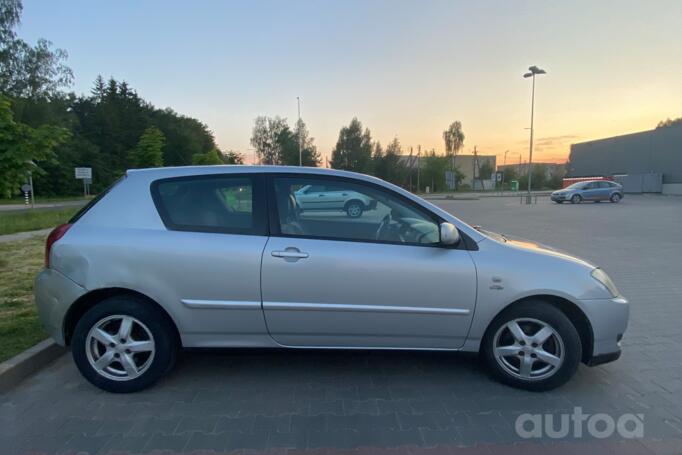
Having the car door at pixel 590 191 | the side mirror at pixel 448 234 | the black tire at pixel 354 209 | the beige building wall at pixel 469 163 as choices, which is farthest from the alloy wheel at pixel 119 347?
the beige building wall at pixel 469 163

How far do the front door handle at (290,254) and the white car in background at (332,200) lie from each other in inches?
17.0

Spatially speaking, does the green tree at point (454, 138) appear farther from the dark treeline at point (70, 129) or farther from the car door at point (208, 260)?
the car door at point (208, 260)

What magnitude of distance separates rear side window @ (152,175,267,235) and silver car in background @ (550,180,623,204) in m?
31.3

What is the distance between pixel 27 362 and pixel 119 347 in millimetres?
1024

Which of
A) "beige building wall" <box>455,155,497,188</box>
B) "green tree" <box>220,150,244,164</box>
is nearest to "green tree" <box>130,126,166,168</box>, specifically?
"green tree" <box>220,150,244,164</box>

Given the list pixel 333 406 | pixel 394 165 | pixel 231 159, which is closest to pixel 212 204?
pixel 333 406

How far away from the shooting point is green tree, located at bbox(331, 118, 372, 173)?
222 feet

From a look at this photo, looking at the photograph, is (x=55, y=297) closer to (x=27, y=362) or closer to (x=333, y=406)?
(x=27, y=362)

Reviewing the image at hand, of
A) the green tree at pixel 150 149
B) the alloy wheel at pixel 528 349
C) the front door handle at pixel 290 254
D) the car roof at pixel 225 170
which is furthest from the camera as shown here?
the green tree at pixel 150 149

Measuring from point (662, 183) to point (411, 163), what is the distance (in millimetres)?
36086

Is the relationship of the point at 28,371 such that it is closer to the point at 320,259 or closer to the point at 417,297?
the point at 320,259

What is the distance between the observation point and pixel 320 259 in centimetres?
296

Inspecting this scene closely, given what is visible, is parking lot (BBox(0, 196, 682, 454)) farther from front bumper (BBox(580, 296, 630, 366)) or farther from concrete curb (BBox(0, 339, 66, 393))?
front bumper (BBox(580, 296, 630, 366))

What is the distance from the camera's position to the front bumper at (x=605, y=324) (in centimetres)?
306
